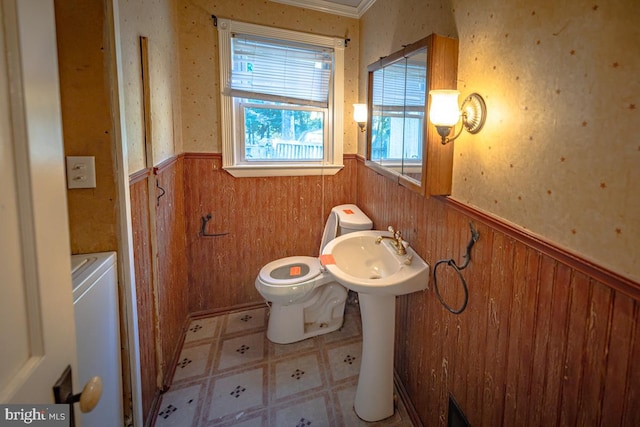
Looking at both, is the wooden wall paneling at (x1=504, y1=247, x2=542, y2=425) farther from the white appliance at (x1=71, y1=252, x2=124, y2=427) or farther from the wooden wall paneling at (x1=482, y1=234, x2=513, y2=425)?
Answer: the white appliance at (x1=71, y1=252, x2=124, y2=427)

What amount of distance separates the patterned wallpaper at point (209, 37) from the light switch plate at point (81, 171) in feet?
4.36

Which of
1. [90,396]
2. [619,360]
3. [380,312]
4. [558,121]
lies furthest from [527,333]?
[90,396]

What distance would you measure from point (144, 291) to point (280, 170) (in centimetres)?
137

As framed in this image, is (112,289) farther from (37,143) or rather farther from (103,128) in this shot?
(37,143)

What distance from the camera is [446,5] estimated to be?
1.50 metres

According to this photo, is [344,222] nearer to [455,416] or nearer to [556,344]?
[455,416]

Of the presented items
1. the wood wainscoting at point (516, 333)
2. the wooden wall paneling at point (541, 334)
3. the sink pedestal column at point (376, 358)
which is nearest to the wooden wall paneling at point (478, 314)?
the wood wainscoting at point (516, 333)

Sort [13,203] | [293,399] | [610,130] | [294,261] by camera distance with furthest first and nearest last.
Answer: [294,261] → [293,399] → [610,130] → [13,203]

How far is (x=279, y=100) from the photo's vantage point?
264 centimetres

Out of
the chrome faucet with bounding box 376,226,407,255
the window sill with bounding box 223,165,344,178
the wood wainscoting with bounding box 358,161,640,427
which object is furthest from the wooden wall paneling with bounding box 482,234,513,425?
the window sill with bounding box 223,165,344,178

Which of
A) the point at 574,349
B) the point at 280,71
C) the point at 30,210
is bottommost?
the point at 574,349

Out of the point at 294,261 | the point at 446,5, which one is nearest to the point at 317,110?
the point at 294,261

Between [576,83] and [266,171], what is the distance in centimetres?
206

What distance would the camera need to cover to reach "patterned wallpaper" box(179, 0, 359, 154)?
235cm
